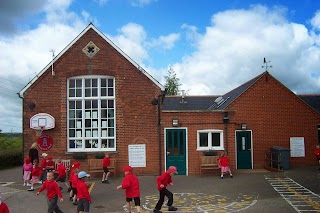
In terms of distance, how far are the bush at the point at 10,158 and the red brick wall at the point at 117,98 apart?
334 inches

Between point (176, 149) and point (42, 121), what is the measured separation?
21.3ft

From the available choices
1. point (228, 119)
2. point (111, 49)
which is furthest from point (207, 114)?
point (111, 49)

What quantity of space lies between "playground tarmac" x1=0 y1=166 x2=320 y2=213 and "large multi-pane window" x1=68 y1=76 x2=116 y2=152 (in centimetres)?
201

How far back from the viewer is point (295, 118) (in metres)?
21.6

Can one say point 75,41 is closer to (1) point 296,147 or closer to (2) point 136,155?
(2) point 136,155

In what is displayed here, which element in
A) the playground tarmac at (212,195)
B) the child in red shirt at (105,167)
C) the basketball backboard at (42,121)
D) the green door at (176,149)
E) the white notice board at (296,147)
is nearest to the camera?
the playground tarmac at (212,195)

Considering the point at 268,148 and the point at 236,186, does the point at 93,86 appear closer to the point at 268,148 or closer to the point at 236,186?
the point at 236,186

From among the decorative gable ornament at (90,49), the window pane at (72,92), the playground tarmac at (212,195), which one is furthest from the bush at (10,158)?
the decorative gable ornament at (90,49)

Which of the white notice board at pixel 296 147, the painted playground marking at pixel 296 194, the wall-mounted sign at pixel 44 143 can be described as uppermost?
the wall-mounted sign at pixel 44 143

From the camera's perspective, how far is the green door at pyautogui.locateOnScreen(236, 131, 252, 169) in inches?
832

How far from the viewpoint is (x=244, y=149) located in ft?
69.5

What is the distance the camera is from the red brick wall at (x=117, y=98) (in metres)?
17.5

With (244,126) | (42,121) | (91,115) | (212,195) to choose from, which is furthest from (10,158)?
(212,195)

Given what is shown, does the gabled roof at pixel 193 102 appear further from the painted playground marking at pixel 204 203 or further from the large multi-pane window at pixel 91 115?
the painted playground marking at pixel 204 203
